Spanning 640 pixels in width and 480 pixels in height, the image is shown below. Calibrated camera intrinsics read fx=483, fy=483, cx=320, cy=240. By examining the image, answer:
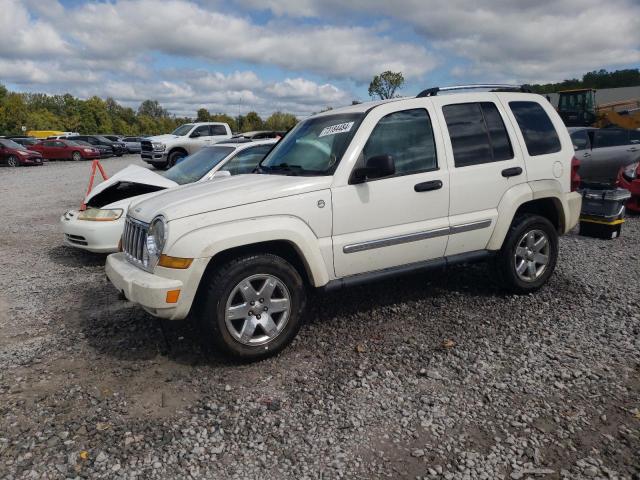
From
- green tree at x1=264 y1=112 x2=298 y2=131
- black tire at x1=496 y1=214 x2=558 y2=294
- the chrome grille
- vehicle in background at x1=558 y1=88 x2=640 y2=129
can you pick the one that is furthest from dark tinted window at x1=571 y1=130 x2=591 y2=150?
green tree at x1=264 y1=112 x2=298 y2=131

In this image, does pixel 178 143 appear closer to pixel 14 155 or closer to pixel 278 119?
pixel 14 155

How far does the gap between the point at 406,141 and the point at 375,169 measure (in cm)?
62

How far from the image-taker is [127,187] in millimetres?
6949

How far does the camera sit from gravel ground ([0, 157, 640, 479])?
102 inches

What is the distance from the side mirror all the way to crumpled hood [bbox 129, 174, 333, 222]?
0.21 metres

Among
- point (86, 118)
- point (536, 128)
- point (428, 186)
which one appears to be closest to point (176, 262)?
point (428, 186)

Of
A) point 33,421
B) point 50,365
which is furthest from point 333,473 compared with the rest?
point 50,365

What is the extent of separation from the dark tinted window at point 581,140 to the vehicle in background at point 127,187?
7075 millimetres

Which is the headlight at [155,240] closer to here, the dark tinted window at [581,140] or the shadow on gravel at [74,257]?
the shadow on gravel at [74,257]

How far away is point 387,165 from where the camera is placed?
3625 mm

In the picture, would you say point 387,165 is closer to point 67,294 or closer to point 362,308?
point 362,308

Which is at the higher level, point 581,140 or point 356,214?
point 581,140

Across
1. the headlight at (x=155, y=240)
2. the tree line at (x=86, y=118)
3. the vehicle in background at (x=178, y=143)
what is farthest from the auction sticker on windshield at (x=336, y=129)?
the tree line at (x=86, y=118)

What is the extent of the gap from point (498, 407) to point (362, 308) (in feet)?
5.95
